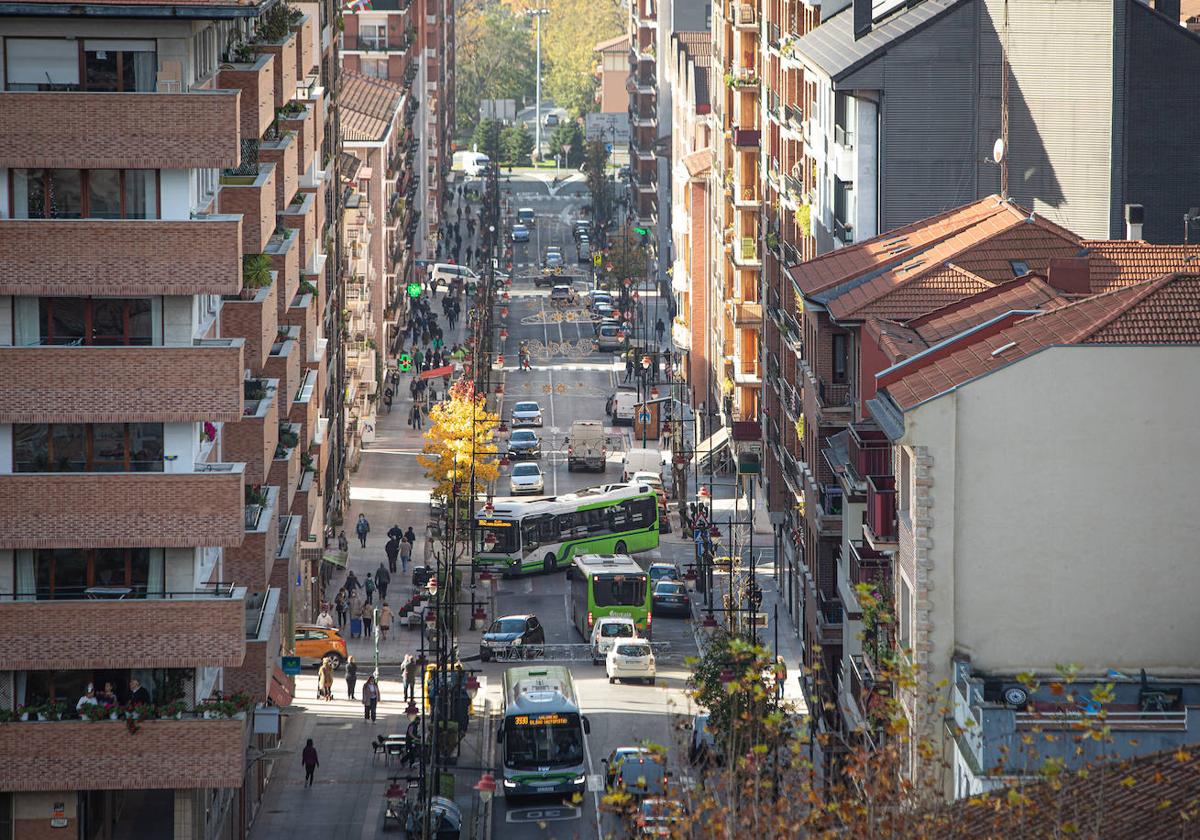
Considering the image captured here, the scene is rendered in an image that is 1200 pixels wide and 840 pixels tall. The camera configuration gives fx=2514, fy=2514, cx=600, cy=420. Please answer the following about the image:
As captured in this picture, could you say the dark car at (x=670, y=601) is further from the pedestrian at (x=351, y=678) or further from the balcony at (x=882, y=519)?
the balcony at (x=882, y=519)

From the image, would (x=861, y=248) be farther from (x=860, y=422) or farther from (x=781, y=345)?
(x=781, y=345)

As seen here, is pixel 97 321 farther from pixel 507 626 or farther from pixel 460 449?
pixel 460 449

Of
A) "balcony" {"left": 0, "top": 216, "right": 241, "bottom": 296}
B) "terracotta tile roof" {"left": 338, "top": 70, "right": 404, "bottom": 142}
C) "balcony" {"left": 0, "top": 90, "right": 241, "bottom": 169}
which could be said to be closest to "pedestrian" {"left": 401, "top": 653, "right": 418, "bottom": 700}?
"balcony" {"left": 0, "top": 216, "right": 241, "bottom": 296}

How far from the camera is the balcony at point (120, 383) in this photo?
51938 mm

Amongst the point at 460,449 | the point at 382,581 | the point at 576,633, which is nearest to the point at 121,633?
the point at 576,633

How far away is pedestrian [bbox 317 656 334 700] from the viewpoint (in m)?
78.8

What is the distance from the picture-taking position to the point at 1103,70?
77500 mm

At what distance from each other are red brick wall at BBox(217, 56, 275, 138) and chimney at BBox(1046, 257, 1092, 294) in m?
19.9

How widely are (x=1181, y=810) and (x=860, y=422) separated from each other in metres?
27.0

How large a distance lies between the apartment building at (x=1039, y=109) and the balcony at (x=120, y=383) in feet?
103

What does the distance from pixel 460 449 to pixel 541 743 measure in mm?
39182

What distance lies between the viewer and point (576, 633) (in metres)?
90.7

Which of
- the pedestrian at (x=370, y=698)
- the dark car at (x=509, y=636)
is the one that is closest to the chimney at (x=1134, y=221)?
the dark car at (x=509, y=636)

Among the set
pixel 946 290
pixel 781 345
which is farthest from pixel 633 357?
pixel 946 290
